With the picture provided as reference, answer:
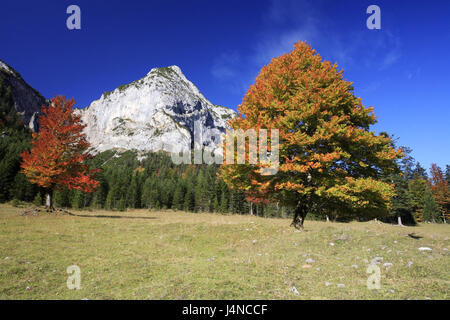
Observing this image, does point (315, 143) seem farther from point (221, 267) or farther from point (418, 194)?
point (418, 194)

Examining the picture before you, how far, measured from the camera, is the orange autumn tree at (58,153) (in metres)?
23.7

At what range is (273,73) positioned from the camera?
605 inches

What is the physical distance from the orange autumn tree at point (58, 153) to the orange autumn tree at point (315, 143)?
2034 centimetres

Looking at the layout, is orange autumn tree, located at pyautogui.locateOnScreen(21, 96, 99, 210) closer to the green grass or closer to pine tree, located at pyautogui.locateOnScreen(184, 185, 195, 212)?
the green grass

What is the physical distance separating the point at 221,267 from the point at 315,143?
9719mm

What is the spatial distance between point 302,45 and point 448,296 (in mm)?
16037

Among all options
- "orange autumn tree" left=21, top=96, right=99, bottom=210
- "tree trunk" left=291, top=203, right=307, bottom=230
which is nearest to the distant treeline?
"orange autumn tree" left=21, top=96, right=99, bottom=210

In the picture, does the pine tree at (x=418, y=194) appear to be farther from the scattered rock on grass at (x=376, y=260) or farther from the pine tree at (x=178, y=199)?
the pine tree at (x=178, y=199)

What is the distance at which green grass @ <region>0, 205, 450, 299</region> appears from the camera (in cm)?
561

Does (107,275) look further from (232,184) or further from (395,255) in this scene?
(395,255)

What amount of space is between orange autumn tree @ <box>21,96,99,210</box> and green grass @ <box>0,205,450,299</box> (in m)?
13.3

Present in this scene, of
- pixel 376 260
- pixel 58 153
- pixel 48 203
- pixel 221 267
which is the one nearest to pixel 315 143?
pixel 376 260

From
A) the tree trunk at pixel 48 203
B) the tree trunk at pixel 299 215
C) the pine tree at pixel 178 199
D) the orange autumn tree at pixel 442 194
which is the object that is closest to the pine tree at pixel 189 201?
the pine tree at pixel 178 199
